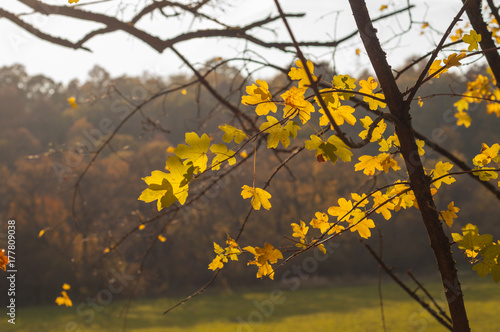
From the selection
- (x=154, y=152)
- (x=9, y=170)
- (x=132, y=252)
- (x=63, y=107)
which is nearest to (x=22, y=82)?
(x=63, y=107)

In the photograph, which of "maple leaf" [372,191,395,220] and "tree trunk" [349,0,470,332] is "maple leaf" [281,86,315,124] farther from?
"maple leaf" [372,191,395,220]

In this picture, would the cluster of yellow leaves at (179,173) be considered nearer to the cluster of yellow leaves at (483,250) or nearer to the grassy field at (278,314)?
the cluster of yellow leaves at (483,250)

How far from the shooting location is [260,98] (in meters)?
0.82

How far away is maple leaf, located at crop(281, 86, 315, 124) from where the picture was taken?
789 mm

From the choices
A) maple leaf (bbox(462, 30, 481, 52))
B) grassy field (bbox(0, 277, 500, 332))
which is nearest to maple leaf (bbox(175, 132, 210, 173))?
maple leaf (bbox(462, 30, 481, 52))

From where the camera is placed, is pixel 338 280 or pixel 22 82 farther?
pixel 22 82

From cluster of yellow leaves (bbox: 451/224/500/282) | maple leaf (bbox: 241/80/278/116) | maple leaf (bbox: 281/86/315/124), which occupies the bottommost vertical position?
cluster of yellow leaves (bbox: 451/224/500/282)

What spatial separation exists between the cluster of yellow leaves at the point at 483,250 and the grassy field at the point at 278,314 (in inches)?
462

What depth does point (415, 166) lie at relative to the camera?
746 mm

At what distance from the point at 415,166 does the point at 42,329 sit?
48.9 feet

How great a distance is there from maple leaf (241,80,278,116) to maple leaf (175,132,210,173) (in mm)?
113

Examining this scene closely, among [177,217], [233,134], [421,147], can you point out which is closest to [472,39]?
[421,147]

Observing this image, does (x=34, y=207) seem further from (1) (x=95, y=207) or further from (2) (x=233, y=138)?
(2) (x=233, y=138)

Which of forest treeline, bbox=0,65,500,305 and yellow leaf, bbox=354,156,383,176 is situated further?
forest treeline, bbox=0,65,500,305
